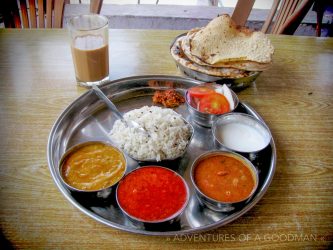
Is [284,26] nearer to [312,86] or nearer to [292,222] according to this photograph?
[312,86]

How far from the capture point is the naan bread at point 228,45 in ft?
4.90

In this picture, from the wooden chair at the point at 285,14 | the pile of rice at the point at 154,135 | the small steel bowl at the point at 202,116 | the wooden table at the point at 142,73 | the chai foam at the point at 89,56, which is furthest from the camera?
the wooden chair at the point at 285,14

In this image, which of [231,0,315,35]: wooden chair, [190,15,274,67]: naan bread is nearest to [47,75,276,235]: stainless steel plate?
[190,15,274,67]: naan bread

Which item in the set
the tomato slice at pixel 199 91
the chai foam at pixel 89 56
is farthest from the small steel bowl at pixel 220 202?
the chai foam at pixel 89 56

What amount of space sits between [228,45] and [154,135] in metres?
0.71

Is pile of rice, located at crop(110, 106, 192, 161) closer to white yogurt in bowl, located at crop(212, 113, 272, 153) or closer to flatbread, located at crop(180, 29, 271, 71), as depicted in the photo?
white yogurt in bowl, located at crop(212, 113, 272, 153)

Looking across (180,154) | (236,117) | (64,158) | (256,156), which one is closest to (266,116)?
(236,117)

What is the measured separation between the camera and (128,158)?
3.86 feet

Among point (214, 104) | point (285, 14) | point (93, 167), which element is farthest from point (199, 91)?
point (285, 14)

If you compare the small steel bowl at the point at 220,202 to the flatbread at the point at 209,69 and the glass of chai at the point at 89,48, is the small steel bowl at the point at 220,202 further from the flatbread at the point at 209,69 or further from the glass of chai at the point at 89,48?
the glass of chai at the point at 89,48

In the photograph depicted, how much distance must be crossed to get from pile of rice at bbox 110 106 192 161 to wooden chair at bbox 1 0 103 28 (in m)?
1.18

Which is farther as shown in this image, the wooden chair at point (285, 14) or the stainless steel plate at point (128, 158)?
the wooden chair at point (285, 14)

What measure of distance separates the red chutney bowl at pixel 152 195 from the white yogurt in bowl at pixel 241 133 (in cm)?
27

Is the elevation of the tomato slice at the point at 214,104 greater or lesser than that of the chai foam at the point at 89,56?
lesser
